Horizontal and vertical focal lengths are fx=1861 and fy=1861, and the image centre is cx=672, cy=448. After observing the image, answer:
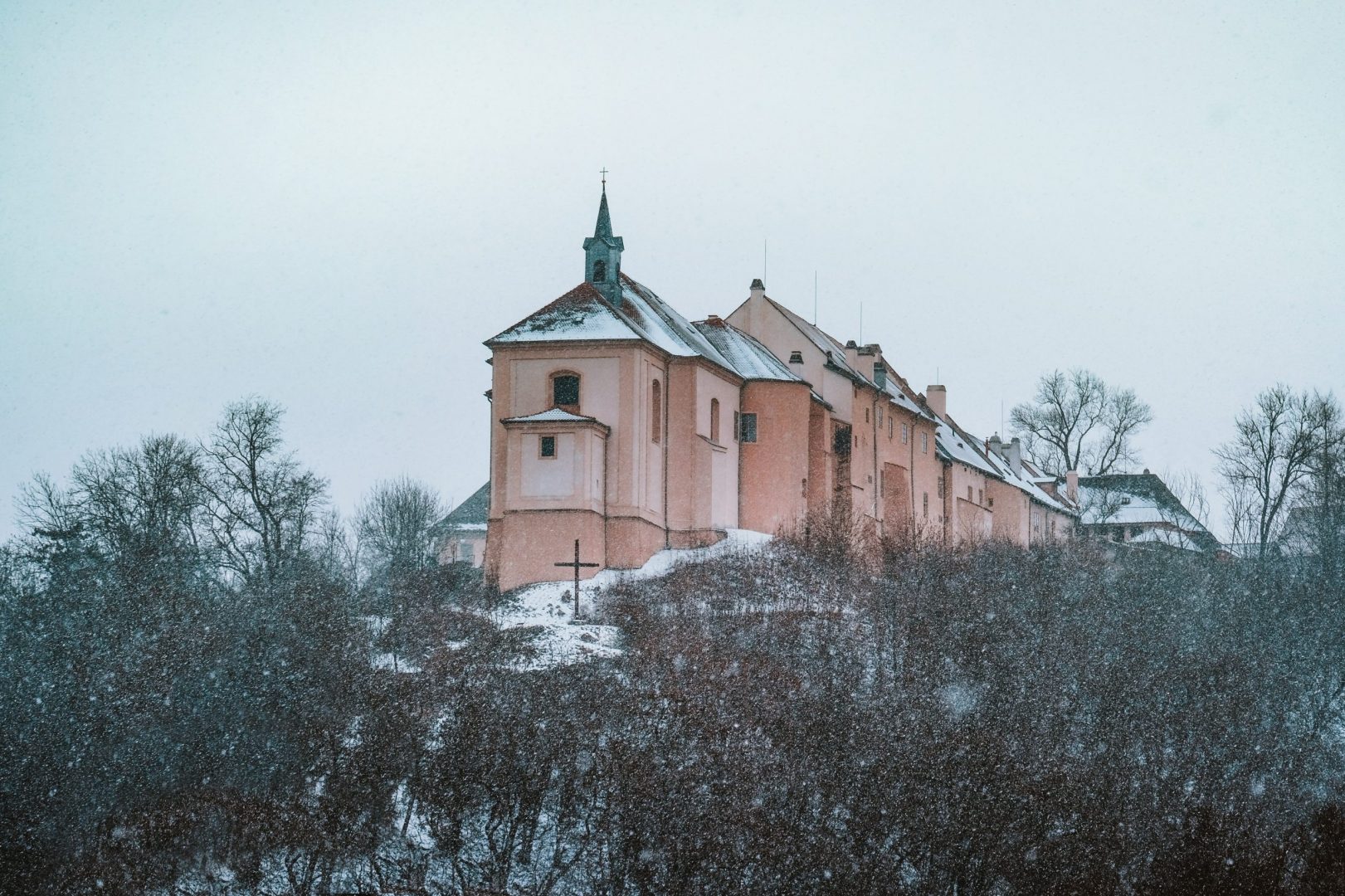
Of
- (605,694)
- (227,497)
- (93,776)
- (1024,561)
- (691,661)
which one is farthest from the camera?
(227,497)

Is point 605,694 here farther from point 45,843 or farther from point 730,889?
point 45,843

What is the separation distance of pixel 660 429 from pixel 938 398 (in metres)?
33.3

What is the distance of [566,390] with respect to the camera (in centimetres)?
5719

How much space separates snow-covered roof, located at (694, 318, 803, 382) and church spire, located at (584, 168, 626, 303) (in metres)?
5.27

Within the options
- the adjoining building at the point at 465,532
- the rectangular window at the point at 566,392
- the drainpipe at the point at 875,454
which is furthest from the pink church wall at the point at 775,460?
the adjoining building at the point at 465,532

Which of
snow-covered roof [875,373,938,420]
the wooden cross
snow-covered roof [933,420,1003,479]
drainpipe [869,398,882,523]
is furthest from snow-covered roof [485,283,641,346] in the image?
snow-covered roof [933,420,1003,479]

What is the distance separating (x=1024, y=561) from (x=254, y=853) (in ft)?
108

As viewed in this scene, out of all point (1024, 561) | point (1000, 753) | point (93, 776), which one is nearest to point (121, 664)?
point (93, 776)

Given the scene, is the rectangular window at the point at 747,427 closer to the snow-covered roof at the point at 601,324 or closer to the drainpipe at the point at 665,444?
the snow-covered roof at the point at 601,324

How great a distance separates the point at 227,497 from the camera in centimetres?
6488

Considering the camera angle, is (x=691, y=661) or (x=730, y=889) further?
(x=691, y=661)

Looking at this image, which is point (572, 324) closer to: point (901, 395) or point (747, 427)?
point (747, 427)

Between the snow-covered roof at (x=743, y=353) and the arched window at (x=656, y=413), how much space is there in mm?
5086

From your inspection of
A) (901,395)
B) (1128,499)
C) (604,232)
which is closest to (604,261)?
(604,232)
